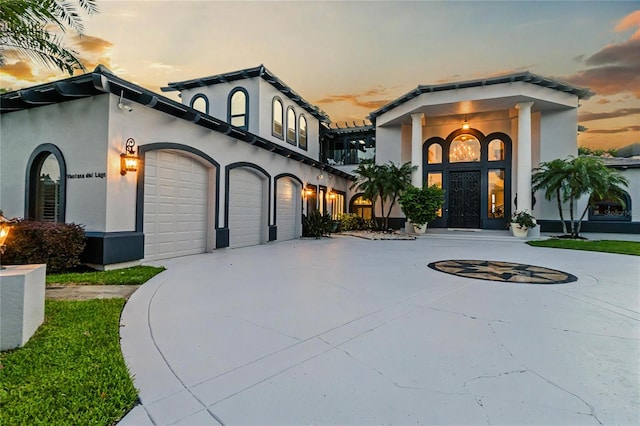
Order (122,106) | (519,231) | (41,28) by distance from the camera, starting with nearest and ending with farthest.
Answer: (41,28), (122,106), (519,231)

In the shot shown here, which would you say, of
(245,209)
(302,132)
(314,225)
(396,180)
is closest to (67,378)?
(245,209)

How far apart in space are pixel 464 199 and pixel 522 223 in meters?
3.78

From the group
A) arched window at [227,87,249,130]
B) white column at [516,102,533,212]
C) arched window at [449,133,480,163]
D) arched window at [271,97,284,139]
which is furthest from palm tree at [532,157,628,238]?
arched window at [227,87,249,130]

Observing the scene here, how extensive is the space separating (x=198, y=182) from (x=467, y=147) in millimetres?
14878

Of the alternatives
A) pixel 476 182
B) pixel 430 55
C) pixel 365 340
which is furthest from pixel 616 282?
pixel 476 182

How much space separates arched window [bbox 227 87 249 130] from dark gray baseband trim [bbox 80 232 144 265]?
8.21 metres

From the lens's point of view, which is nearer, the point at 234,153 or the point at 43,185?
the point at 43,185

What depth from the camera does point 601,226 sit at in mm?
15766

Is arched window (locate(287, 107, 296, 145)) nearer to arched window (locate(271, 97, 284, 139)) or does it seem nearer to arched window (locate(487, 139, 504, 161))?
arched window (locate(271, 97, 284, 139))

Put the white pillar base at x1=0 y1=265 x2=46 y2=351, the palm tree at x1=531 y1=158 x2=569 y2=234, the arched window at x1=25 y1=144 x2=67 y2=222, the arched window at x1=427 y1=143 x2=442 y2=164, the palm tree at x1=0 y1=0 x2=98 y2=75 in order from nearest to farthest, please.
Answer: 1. the white pillar base at x1=0 y1=265 x2=46 y2=351
2. the palm tree at x1=0 y1=0 x2=98 y2=75
3. the arched window at x1=25 y1=144 x2=67 y2=222
4. the palm tree at x1=531 y1=158 x2=569 y2=234
5. the arched window at x1=427 y1=143 x2=442 y2=164

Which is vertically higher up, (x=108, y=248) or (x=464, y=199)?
(x=464, y=199)

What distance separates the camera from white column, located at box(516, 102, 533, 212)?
545 inches

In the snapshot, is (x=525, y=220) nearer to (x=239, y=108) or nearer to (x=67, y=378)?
(x=239, y=108)

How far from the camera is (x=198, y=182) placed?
8.45 meters
